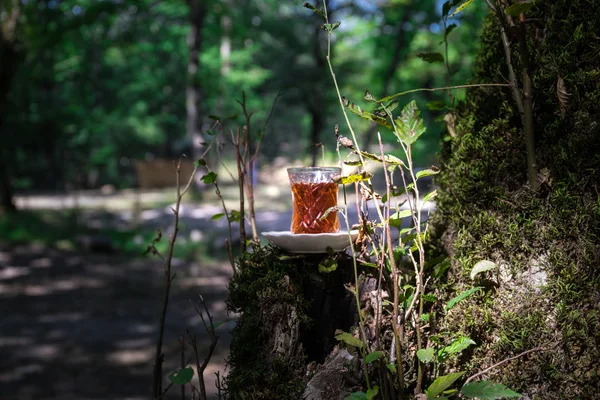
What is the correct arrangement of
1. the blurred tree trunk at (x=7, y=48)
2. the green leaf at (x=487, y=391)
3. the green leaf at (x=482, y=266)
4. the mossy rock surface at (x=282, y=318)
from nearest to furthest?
the green leaf at (x=487, y=391) → the green leaf at (x=482, y=266) → the mossy rock surface at (x=282, y=318) → the blurred tree trunk at (x=7, y=48)

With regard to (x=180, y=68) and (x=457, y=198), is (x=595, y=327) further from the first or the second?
(x=180, y=68)

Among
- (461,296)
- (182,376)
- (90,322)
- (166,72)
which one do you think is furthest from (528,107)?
(166,72)

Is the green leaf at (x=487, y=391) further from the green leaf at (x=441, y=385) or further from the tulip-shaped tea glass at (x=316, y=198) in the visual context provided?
the tulip-shaped tea glass at (x=316, y=198)

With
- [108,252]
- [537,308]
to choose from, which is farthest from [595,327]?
[108,252]

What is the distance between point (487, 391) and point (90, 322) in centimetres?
596

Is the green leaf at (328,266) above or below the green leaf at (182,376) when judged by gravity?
above

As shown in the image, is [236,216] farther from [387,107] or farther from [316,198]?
[387,107]

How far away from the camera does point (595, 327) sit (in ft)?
4.47

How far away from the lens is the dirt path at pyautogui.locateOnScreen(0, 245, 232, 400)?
185 inches

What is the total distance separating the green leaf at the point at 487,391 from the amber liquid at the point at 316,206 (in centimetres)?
60

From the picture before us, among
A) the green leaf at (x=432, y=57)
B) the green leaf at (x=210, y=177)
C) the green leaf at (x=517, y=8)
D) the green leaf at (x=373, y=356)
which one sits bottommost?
the green leaf at (x=373, y=356)

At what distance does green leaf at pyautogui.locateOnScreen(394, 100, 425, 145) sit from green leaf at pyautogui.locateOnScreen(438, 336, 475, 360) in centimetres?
50

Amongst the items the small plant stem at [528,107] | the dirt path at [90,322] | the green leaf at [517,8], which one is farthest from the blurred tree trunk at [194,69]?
the green leaf at [517,8]

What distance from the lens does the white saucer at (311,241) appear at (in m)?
1.52
